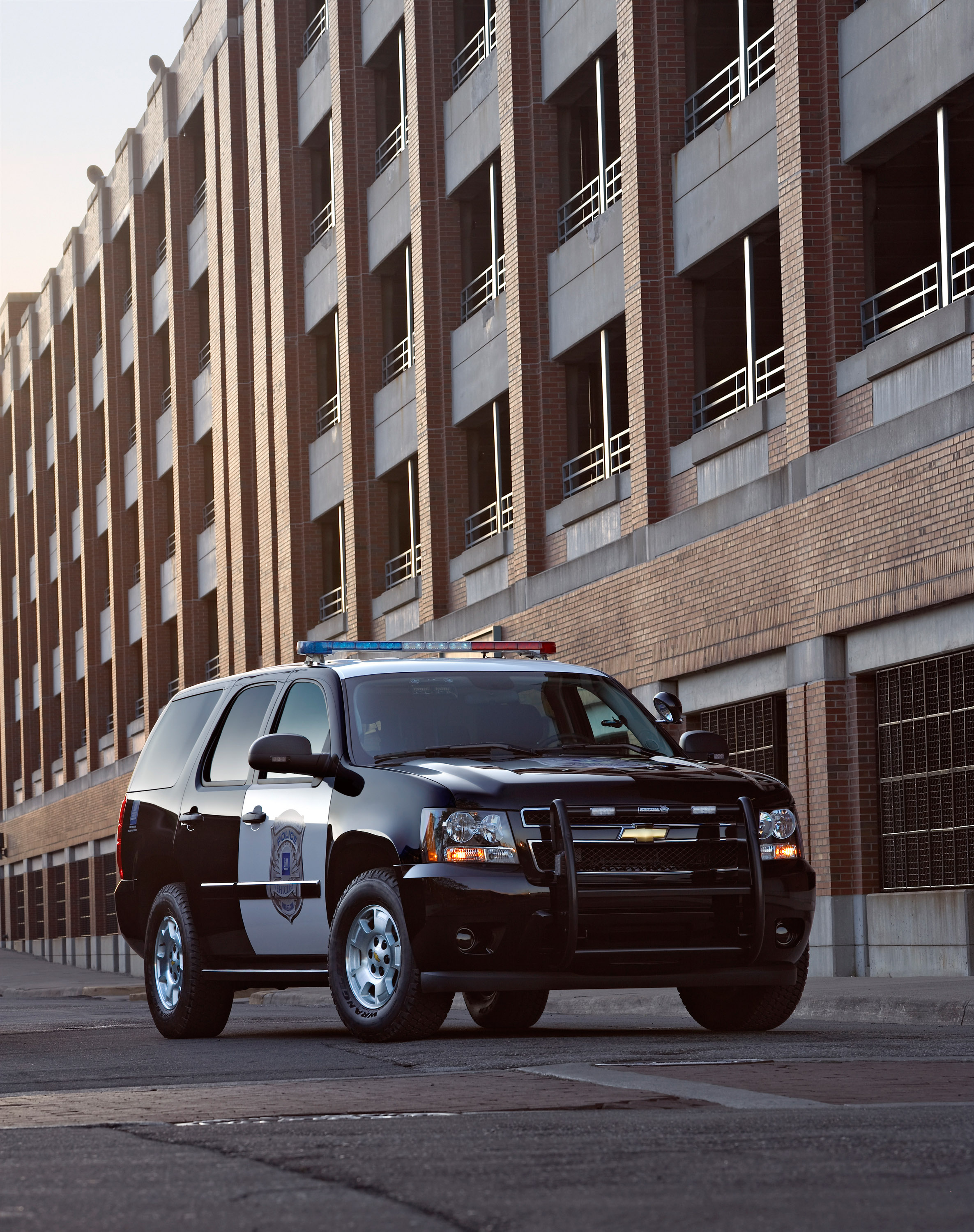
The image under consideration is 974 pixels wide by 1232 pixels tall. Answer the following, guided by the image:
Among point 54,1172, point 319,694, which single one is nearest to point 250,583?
point 319,694

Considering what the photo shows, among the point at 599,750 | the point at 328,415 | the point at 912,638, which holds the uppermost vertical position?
the point at 328,415

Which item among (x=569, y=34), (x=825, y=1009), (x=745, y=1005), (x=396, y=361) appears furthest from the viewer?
(x=396, y=361)

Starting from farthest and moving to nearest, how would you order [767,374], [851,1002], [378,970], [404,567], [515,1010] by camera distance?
[404,567], [767,374], [851,1002], [515,1010], [378,970]

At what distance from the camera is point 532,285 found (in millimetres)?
27609

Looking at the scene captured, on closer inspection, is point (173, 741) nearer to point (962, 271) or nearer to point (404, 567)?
point (962, 271)

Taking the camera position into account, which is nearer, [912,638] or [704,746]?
[704,746]

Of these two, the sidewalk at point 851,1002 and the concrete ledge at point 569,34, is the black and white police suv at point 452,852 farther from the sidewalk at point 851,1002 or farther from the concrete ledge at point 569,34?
the concrete ledge at point 569,34

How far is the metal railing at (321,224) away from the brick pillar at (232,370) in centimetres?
355

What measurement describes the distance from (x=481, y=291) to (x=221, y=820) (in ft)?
62.6

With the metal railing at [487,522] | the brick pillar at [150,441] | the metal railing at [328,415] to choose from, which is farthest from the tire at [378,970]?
the brick pillar at [150,441]

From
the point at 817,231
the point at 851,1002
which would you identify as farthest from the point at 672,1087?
the point at 817,231

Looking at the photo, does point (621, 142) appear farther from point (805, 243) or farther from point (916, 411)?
point (916, 411)

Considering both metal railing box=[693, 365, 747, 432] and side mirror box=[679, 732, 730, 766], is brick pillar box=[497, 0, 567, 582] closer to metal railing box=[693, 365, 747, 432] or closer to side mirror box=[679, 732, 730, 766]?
metal railing box=[693, 365, 747, 432]

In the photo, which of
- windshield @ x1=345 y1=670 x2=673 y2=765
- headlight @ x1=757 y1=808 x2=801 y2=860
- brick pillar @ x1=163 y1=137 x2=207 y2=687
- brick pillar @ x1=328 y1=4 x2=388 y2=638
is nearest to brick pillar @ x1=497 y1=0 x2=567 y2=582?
brick pillar @ x1=328 y1=4 x2=388 y2=638
